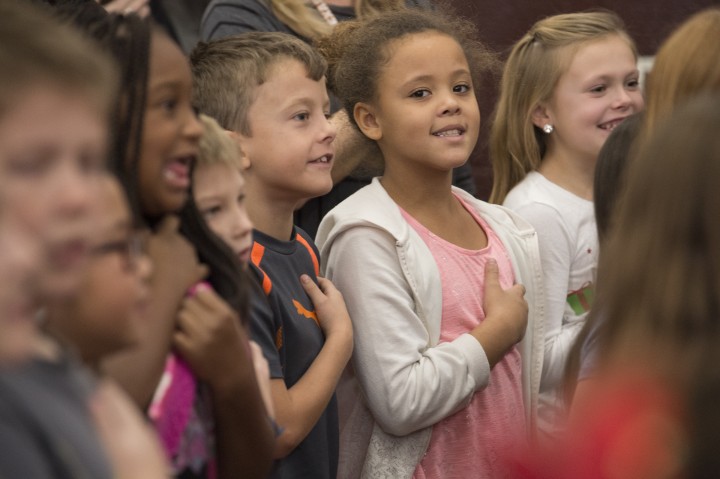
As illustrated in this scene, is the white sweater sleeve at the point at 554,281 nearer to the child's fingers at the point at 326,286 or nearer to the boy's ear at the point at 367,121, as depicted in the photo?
the boy's ear at the point at 367,121

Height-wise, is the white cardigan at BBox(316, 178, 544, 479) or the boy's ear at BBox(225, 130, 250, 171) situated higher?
the boy's ear at BBox(225, 130, 250, 171)

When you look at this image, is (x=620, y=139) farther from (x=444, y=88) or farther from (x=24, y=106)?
(x=24, y=106)

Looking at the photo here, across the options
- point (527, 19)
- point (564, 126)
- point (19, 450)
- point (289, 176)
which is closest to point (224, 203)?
point (289, 176)

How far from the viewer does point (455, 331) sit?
271cm

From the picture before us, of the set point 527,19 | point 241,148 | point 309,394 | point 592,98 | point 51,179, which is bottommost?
point 527,19

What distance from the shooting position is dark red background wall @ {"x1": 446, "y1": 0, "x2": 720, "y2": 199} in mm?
4680

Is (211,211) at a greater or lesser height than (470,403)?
greater

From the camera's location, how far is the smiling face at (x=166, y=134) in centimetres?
164

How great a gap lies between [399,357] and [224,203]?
808 millimetres

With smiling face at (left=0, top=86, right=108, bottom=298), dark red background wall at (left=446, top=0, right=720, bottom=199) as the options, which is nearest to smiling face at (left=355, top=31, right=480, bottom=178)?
dark red background wall at (left=446, top=0, right=720, bottom=199)

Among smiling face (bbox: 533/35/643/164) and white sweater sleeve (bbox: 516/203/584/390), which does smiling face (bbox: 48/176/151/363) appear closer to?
white sweater sleeve (bbox: 516/203/584/390)

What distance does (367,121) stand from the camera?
→ 9.71 feet

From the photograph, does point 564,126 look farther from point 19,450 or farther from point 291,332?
point 19,450

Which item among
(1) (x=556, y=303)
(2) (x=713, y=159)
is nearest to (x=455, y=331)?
(1) (x=556, y=303)
